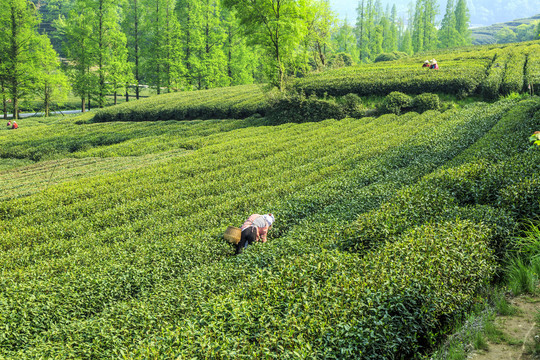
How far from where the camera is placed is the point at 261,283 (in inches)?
221

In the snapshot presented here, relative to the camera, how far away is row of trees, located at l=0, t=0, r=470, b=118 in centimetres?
2953

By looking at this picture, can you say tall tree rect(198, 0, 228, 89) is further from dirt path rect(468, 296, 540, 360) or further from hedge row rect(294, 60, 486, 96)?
dirt path rect(468, 296, 540, 360)

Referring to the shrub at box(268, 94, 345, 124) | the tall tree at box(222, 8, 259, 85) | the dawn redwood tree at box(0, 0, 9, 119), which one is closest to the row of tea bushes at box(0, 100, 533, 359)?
the shrub at box(268, 94, 345, 124)

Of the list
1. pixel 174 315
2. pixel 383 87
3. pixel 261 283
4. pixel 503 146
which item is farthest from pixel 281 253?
pixel 383 87

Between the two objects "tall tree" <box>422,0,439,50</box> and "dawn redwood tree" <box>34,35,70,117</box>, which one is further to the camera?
"tall tree" <box>422,0,439,50</box>

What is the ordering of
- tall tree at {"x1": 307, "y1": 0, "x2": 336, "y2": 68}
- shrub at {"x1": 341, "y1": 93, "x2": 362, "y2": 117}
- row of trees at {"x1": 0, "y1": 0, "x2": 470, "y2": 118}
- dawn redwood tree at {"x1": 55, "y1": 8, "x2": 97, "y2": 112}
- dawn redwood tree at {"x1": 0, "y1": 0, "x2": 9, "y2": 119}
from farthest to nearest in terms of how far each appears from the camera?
dawn redwood tree at {"x1": 55, "y1": 8, "x2": 97, "y2": 112} < tall tree at {"x1": 307, "y1": 0, "x2": 336, "y2": 68} < dawn redwood tree at {"x1": 0, "y1": 0, "x2": 9, "y2": 119} < row of trees at {"x1": 0, "y1": 0, "x2": 470, "y2": 118} < shrub at {"x1": 341, "y1": 93, "x2": 362, "y2": 117}

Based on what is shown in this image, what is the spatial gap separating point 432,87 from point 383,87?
3641 millimetres

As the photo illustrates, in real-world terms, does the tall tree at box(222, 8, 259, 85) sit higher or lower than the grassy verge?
higher

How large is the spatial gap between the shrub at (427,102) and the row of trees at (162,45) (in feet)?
36.0

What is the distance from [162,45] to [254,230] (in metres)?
49.8

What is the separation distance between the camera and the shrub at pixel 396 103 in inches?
991

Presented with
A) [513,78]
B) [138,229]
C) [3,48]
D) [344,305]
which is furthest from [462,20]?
[344,305]

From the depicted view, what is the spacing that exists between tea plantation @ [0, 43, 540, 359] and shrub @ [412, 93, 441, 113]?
733cm

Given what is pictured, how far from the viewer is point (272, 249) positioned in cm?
730
